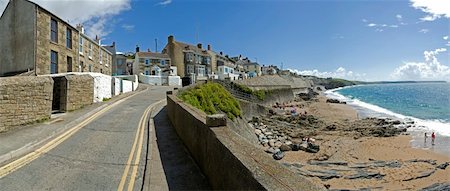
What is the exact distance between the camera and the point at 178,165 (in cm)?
811

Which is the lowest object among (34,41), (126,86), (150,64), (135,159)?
(135,159)

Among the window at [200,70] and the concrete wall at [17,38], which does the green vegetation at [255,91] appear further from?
the concrete wall at [17,38]

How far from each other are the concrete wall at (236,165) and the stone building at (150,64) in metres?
50.9

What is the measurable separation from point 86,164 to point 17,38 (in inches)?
804

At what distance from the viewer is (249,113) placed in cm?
3462

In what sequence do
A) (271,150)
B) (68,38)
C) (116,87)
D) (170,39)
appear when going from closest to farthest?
(271,150) → (68,38) → (116,87) → (170,39)

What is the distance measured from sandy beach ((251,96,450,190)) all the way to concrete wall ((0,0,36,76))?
1949 cm

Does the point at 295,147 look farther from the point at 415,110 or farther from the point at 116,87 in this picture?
the point at 415,110

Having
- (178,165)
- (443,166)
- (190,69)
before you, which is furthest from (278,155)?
(190,69)

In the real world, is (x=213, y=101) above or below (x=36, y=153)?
above

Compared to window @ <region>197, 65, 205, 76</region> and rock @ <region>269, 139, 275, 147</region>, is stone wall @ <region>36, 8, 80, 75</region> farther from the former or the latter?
window @ <region>197, 65, 205, 76</region>

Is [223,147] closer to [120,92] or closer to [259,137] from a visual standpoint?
[259,137]

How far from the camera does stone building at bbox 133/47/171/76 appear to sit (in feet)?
188

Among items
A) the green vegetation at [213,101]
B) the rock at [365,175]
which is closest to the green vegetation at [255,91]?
the green vegetation at [213,101]
